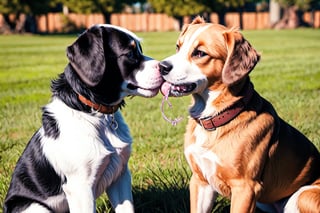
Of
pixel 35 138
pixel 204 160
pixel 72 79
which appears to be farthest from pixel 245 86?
pixel 35 138

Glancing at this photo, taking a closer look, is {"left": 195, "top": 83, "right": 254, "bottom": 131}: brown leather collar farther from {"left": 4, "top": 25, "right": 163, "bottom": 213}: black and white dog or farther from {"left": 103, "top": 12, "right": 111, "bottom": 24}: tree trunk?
{"left": 103, "top": 12, "right": 111, "bottom": 24}: tree trunk

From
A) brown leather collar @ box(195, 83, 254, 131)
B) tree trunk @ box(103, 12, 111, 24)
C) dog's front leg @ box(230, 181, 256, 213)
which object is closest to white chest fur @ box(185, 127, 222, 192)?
brown leather collar @ box(195, 83, 254, 131)

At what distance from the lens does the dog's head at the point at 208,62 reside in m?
3.89

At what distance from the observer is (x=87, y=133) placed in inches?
149

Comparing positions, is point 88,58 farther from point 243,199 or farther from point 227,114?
point 243,199

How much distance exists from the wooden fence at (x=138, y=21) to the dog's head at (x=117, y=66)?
5117cm

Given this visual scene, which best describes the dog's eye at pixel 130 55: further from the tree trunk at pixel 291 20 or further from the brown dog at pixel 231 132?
the tree trunk at pixel 291 20

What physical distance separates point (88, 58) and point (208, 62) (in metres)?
0.93

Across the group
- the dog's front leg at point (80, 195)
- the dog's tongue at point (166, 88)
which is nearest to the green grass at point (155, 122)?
the dog's front leg at point (80, 195)

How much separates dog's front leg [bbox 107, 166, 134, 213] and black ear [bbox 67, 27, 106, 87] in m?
0.82

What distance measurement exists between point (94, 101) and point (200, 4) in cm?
5280

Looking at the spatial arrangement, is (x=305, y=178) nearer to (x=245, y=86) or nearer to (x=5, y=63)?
(x=245, y=86)

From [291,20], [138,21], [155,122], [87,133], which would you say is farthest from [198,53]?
[291,20]

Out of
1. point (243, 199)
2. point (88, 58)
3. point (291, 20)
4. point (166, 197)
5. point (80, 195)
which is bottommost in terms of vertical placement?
point (291, 20)
